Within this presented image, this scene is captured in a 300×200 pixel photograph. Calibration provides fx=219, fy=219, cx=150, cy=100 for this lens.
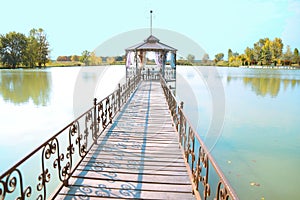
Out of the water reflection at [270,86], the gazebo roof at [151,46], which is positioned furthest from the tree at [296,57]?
the gazebo roof at [151,46]

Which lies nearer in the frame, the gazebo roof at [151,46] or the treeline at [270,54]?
the gazebo roof at [151,46]

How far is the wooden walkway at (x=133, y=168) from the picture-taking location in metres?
2.63

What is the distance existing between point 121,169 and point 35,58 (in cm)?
5280

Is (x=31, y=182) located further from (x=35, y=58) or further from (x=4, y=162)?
(x=35, y=58)

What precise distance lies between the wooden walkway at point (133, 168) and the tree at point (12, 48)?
48.1 m

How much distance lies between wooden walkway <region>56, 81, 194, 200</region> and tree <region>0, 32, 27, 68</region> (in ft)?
158

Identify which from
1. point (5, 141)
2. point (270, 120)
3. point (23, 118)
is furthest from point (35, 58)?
point (270, 120)

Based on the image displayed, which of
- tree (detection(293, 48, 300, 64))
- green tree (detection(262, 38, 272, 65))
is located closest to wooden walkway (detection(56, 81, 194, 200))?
green tree (detection(262, 38, 272, 65))

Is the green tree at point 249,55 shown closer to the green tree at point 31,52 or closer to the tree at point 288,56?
the tree at point 288,56

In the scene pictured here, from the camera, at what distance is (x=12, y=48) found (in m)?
44.1

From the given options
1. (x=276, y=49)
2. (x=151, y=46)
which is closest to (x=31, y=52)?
(x=151, y=46)

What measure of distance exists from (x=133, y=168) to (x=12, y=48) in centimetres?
5050

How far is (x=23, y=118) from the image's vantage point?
1031 cm

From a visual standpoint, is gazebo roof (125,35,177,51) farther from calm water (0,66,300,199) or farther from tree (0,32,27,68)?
tree (0,32,27,68)
